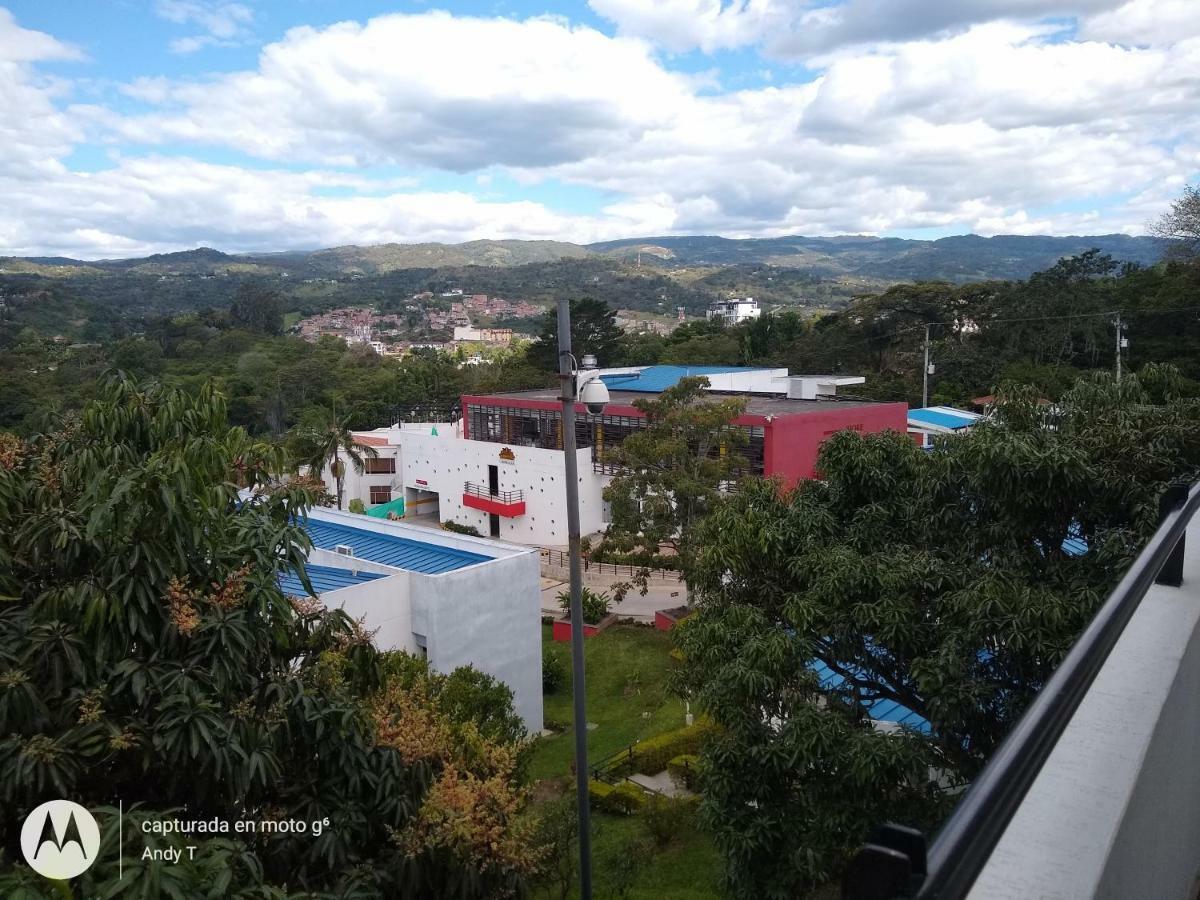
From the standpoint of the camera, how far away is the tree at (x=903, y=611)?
19.5ft

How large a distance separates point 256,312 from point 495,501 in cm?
5919

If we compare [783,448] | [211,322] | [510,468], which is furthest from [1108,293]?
[211,322]

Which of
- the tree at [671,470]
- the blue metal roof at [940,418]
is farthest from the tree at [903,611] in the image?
the blue metal roof at [940,418]

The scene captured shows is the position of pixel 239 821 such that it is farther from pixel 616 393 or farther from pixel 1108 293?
pixel 1108 293

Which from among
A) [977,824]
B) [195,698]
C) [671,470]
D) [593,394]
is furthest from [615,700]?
[977,824]

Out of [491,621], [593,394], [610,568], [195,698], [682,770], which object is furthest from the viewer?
[610,568]

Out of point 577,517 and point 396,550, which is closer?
point 577,517

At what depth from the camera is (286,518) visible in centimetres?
504

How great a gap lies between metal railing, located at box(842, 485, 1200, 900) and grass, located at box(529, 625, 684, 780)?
32.2ft

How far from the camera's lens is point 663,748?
39.5ft

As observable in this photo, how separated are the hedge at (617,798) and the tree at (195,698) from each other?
6.77 m

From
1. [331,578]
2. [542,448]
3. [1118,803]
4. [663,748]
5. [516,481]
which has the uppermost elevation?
[1118,803]

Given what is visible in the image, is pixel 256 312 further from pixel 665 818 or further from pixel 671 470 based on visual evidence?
pixel 665 818

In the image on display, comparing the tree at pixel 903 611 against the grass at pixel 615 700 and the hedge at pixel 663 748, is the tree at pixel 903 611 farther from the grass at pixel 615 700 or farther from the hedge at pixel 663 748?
the hedge at pixel 663 748
